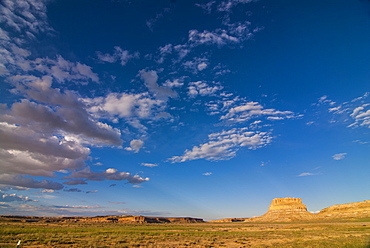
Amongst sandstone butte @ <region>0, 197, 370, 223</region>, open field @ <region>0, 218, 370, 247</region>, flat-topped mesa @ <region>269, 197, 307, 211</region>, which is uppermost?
flat-topped mesa @ <region>269, 197, 307, 211</region>

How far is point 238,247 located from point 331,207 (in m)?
166

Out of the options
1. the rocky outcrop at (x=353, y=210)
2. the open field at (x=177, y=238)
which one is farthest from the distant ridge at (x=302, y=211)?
the open field at (x=177, y=238)

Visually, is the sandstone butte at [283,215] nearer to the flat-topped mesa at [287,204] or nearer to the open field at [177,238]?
the flat-topped mesa at [287,204]

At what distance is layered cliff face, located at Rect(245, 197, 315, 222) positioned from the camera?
14009 centimetres

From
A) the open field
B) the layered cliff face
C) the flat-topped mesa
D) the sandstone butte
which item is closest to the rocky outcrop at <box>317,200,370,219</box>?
the sandstone butte

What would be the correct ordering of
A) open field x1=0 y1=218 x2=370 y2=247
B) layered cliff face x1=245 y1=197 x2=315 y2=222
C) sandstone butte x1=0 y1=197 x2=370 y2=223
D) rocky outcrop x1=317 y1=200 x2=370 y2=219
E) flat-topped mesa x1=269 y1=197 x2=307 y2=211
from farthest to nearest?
flat-topped mesa x1=269 y1=197 x2=307 y2=211 < layered cliff face x1=245 y1=197 x2=315 y2=222 < sandstone butte x1=0 y1=197 x2=370 y2=223 < rocky outcrop x1=317 y1=200 x2=370 y2=219 < open field x1=0 y1=218 x2=370 y2=247

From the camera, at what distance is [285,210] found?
15662cm

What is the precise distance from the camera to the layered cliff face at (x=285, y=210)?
14009 cm

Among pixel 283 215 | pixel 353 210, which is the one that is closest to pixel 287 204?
pixel 283 215

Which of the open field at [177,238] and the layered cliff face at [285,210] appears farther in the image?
the layered cliff face at [285,210]

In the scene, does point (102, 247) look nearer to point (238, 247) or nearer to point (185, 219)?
point (238, 247)

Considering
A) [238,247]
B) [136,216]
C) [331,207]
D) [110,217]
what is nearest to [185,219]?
[136,216]

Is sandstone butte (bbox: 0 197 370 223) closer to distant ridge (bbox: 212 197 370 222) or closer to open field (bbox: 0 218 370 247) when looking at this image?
distant ridge (bbox: 212 197 370 222)

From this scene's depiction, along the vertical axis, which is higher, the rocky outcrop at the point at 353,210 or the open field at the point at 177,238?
the rocky outcrop at the point at 353,210
